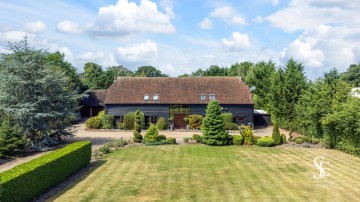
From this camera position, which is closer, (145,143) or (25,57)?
(25,57)

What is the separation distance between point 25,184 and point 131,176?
8125 millimetres

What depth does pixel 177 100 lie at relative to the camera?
52031 mm

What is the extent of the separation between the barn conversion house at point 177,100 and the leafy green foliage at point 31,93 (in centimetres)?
1553

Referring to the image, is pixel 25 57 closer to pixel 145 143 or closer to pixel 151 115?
pixel 145 143

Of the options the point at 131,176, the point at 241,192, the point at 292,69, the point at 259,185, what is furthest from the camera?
the point at 292,69

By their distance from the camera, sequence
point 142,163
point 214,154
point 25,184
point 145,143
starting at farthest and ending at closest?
1. point 145,143
2. point 214,154
3. point 142,163
4. point 25,184

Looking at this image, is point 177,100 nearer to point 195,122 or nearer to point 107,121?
point 195,122

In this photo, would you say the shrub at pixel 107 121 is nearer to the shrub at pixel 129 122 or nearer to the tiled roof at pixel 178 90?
the tiled roof at pixel 178 90

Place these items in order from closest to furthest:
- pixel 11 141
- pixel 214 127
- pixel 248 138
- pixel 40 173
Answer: pixel 40 173
pixel 11 141
pixel 214 127
pixel 248 138

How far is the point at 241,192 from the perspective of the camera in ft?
68.0

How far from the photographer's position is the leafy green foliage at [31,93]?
33938mm

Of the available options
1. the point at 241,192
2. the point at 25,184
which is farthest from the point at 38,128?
the point at 241,192

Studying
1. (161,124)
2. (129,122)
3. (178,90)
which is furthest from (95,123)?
(178,90)

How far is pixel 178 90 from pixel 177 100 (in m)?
2.20
